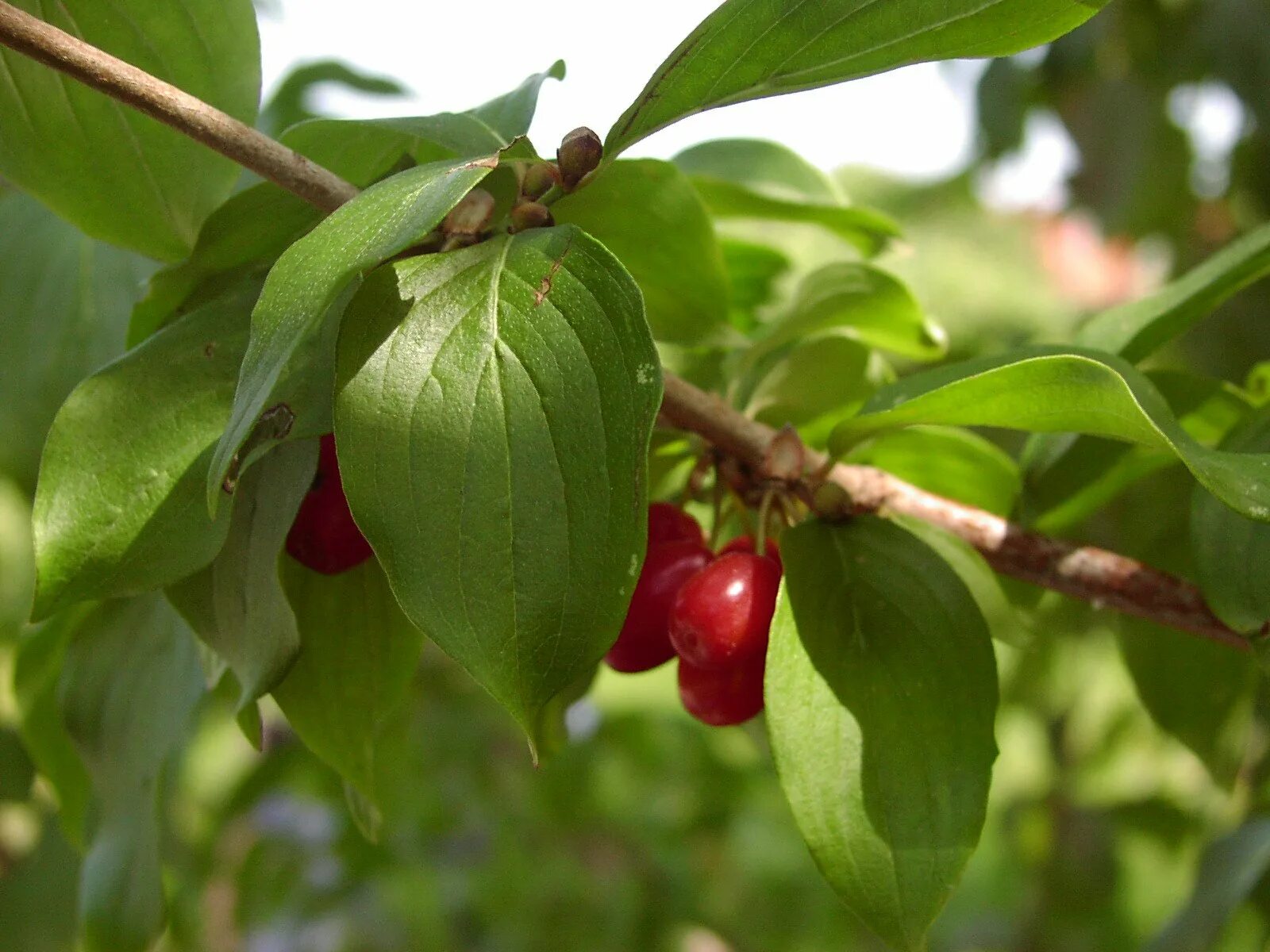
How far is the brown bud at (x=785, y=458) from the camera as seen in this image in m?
0.59

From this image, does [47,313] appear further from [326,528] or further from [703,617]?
[703,617]

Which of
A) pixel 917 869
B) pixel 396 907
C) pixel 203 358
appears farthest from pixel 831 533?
pixel 396 907

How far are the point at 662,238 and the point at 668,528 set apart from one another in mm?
151

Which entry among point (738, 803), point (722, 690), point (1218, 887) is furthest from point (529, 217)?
point (738, 803)

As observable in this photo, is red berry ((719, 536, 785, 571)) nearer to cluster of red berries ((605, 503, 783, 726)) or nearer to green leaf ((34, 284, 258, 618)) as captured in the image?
cluster of red berries ((605, 503, 783, 726))

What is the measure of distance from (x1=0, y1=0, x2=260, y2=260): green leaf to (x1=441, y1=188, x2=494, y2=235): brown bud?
13cm

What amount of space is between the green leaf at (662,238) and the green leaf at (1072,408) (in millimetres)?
146

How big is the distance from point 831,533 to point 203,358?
292 millimetres

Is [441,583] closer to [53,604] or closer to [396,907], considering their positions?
[53,604]

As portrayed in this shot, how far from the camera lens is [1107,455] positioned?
672 mm

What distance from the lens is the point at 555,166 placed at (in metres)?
0.49

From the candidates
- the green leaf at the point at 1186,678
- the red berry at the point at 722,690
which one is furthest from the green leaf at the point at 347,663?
the green leaf at the point at 1186,678

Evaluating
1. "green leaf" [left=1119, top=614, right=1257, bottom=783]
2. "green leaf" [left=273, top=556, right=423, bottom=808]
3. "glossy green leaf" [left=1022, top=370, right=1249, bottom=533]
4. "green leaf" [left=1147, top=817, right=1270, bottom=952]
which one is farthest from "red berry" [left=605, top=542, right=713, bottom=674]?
"green leaf" [left=1147, top=817, right=1270, bottom=952]

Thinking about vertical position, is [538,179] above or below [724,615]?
above
